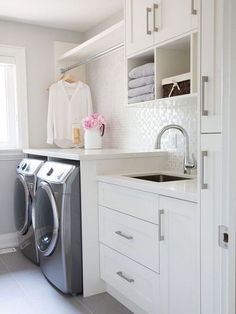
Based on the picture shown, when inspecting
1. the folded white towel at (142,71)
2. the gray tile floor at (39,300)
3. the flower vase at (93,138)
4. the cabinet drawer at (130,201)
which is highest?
the folded white towel at (142,71)

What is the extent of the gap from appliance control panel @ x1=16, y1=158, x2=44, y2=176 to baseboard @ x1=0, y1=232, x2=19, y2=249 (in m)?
0.75

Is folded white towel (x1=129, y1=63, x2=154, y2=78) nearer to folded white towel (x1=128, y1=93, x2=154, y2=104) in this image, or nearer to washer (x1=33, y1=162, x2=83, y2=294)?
folded white towel (x1=128, y1=93, x2=154, y2=104)

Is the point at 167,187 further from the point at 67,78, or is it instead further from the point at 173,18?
the point at 67,78

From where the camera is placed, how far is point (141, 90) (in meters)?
2.29

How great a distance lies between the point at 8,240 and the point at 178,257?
2.37 meters

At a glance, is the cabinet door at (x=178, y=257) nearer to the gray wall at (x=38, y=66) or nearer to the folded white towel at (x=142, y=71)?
the folded white towel at (x=142, y=71)

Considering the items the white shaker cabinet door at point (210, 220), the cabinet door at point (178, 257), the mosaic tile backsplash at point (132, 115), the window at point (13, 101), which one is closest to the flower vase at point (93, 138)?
the mosaic tile backsplash at point (132, 115)

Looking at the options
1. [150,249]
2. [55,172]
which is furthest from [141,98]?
[150,249]

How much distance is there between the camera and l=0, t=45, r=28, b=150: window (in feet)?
11.2

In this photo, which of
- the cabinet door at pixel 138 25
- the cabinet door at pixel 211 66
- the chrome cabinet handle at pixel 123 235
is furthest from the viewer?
the cabinet door at pixel 138 25

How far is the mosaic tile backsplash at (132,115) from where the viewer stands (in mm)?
2373

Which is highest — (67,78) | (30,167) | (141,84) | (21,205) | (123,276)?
(67,78)

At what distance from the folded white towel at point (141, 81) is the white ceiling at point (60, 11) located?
0.96 metres

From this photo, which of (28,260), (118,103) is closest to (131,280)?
(28,260)
